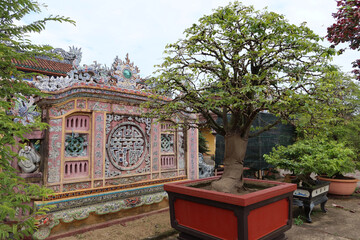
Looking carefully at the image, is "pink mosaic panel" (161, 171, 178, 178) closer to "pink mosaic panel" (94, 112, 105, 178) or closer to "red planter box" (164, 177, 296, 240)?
"pink mosaic panel" (94, 112, 105, 178)

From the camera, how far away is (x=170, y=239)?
3852mm

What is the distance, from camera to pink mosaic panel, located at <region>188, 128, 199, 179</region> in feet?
19.2

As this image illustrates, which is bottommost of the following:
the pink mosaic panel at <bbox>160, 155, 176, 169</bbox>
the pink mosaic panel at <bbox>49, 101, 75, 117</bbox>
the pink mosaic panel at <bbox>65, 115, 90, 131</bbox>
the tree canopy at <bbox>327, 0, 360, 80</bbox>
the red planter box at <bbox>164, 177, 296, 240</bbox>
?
the red planter box at <bbox>164, 177, 296, 240</bbox>

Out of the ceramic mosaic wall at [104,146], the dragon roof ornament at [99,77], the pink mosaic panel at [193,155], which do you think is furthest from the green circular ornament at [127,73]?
the pink mosaic panel at [193,155]

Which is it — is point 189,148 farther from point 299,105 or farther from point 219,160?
point 299,105

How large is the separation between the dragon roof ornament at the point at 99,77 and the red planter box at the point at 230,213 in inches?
90.4

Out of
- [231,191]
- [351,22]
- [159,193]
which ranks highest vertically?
[351,22]

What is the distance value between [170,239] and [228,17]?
3375 millimetres

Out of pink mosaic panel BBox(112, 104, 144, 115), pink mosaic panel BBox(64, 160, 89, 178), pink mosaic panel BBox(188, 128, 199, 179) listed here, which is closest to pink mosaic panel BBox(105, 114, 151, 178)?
pink mosaic panel BBox(112, 104, 144, 115)

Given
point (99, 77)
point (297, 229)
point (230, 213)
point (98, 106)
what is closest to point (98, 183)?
point (98, 106)

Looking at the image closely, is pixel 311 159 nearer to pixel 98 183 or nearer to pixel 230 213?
pixel 230 213

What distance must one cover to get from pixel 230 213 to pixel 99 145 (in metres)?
2.68

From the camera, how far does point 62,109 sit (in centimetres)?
407

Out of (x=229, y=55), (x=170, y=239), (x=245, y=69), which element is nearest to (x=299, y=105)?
(x=245, y=69)
